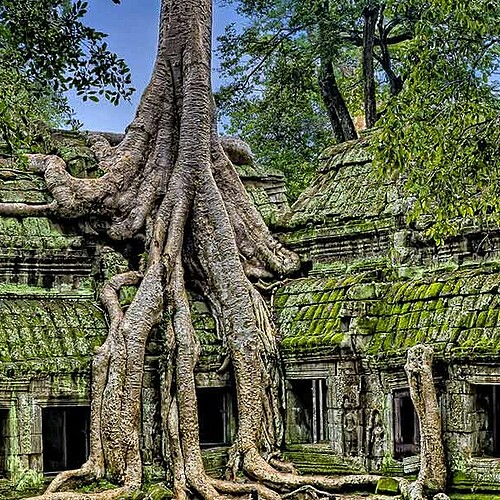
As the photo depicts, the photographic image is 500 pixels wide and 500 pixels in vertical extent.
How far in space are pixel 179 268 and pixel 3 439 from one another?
10.2 ft

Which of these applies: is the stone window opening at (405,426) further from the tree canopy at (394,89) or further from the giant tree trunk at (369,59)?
the giant tree trunk at (369,59)

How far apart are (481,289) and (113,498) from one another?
4726 mm

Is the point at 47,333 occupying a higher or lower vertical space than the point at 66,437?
higher

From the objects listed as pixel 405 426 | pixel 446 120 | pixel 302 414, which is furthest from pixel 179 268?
pixel 446 120

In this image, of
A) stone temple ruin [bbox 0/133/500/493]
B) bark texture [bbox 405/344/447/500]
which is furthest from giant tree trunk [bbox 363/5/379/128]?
bark texture [bbox 405/344/447/500]

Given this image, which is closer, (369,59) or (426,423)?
(426,423)

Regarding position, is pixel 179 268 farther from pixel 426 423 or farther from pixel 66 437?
pixel 426 423

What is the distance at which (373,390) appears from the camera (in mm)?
13289

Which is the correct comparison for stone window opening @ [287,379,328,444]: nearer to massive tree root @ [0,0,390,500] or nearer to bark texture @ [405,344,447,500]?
massive tree root @ [0,0,390,500]

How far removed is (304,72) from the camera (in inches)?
907

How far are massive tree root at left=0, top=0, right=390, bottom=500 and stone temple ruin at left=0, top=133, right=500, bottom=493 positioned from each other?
0.30m

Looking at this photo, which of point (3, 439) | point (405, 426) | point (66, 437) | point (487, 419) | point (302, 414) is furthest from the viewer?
point (302, 414)

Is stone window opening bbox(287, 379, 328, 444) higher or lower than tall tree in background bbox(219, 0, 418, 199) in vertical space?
lower

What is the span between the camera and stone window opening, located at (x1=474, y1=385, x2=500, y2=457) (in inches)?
476
